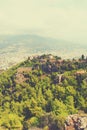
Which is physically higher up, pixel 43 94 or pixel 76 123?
pixel 43 94

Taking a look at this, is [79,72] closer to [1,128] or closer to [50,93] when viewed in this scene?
[50,93]

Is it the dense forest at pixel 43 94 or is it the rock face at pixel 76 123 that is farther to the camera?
the dense forest at pixel 43 94

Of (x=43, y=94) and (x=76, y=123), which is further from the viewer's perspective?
(x=43, y=94)

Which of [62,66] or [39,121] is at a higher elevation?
[62,66]

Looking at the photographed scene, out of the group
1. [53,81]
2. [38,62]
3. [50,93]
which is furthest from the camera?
[38,62]

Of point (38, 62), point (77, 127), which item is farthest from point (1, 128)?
point (38, 62)
